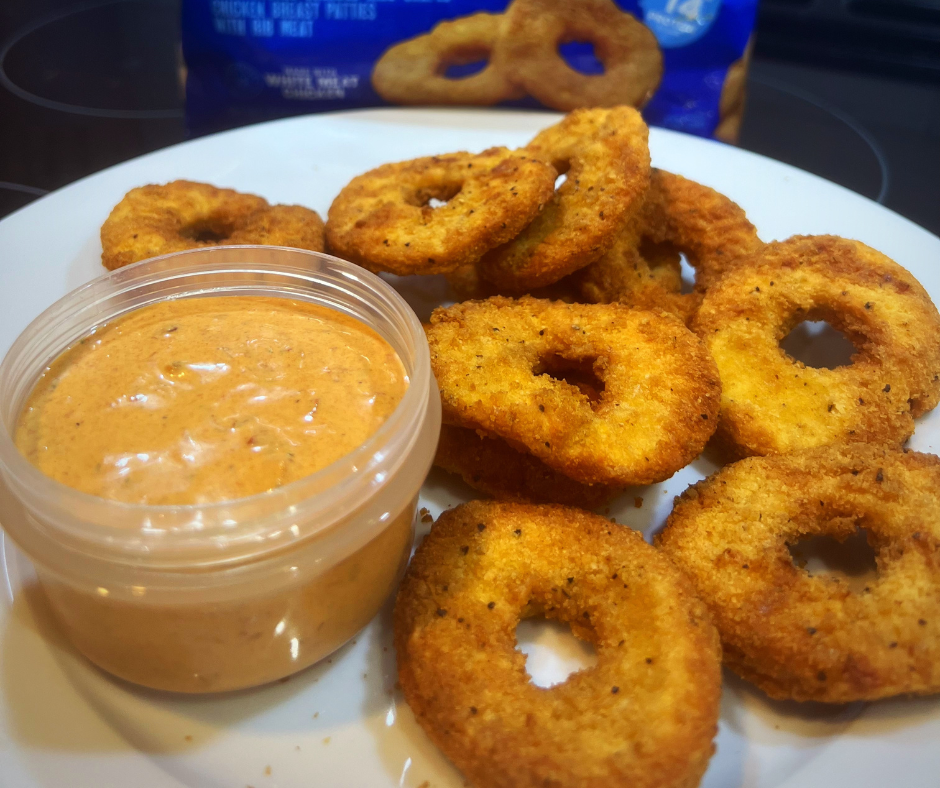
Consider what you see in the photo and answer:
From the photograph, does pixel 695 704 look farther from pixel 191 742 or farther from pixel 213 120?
pixel 213 120

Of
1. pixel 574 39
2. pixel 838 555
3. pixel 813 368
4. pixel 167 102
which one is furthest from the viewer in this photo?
pixel 167 102

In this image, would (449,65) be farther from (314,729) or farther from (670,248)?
(314,729)

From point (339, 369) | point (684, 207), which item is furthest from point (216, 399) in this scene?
point (684, 207)

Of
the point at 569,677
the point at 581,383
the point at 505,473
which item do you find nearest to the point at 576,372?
the point at 581,383

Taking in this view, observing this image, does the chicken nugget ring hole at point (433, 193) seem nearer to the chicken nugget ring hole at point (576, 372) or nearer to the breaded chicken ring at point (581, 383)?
the breaded chicken ring at point (581, 383)

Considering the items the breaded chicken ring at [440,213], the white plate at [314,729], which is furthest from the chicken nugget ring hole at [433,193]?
the white plate at [314,729]

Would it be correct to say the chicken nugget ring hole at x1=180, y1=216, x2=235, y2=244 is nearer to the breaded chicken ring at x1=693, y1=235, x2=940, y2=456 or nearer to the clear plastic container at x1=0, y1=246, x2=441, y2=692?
the clear plastic container at x1=0, y1=246, x2=441, y2=692
